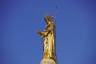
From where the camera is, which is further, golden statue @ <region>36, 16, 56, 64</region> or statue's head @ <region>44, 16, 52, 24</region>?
statue's head @ <region>44, 16, 52, 24</region>

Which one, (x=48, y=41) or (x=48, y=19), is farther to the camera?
(x=48, y=19)

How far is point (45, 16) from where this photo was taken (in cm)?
1738

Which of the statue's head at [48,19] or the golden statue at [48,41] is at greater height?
the statue's head at [48,19]

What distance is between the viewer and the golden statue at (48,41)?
16.8 meters

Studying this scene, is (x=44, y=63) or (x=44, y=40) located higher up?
(x=44, y=40)

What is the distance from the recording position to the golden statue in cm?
1684

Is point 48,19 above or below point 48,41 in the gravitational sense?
above

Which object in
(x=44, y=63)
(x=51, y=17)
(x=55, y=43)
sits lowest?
(x=44, y=63)

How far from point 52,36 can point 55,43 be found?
362 millimetres

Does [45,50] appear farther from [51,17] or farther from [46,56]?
[51,17]

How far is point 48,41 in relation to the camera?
17156mm

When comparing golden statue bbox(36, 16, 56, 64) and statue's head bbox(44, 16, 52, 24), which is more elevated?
statue's head bbox(44, 16, 52, 24)

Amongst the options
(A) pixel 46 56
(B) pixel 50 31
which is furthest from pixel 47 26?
(A) pixel 46 56

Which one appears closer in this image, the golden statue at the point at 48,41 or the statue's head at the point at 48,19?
the golden statue at the point at 48,41
